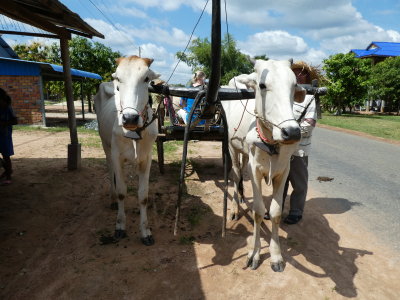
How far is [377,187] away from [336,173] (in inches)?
44.6

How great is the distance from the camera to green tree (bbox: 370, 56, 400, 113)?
26.5 metres

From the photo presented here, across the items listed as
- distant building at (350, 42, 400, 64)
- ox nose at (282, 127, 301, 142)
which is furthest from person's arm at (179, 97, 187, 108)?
distant building at (350, 42, 400, 64)

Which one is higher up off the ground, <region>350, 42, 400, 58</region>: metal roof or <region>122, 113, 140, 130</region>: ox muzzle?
<region>350, 42, 400, 58</region>: metal roof

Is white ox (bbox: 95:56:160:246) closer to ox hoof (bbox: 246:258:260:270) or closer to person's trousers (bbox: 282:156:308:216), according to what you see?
ox hoof (bbox: 246:258:260:270)

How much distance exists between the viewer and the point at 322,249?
357 centimetres

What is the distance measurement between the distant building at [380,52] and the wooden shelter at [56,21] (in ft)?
123

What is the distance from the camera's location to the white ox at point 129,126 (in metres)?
3.06

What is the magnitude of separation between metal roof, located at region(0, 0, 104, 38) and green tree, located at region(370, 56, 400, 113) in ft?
90.6

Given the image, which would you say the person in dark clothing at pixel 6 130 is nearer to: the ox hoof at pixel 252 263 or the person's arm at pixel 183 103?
the person's arm at pixel 183 103

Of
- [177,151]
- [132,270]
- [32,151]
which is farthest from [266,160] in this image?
[32,151]

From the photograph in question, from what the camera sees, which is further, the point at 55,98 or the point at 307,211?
the point at 55,98

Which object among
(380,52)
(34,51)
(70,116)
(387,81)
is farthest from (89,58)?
(380,52)

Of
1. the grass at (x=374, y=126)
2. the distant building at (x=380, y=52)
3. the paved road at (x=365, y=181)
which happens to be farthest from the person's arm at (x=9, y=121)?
the distant building at (x=380, y=52)

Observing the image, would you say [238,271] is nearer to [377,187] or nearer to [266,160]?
[266,160]
